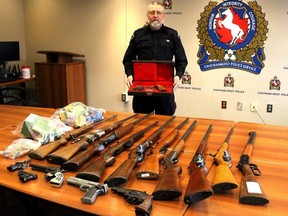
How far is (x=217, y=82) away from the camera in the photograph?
4230 mm

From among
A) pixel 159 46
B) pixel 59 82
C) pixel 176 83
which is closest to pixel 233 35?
pixel 159 46

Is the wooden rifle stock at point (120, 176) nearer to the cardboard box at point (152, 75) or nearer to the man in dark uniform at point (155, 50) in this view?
the cardboard box at point (152, 75)

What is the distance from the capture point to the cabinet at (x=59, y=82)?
469cm

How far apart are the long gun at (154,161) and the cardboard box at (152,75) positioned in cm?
102

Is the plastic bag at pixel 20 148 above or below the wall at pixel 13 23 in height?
below

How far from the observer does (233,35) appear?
13.2 feet

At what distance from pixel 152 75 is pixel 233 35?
1686mm

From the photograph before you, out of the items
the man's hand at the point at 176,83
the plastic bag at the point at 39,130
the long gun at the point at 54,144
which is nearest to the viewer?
the long gun at the point at 54,144

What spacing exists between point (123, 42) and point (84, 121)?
2709 millimetres

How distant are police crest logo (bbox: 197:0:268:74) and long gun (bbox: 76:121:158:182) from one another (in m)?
2.52

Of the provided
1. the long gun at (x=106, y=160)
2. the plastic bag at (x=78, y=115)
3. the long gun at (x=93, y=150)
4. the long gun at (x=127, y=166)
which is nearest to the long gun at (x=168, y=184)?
the long gun at (x=127, y=166)

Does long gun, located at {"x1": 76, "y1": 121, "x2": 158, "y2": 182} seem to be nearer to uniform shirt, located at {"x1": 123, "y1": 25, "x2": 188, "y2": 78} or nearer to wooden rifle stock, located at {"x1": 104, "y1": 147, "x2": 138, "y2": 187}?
wooden rifle stock, located at {"x1": 104, "y1": 147, "x2": 138, "y2": 187}

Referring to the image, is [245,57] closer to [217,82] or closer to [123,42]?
[217,82]

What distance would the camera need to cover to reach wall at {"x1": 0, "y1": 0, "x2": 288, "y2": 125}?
396cm
